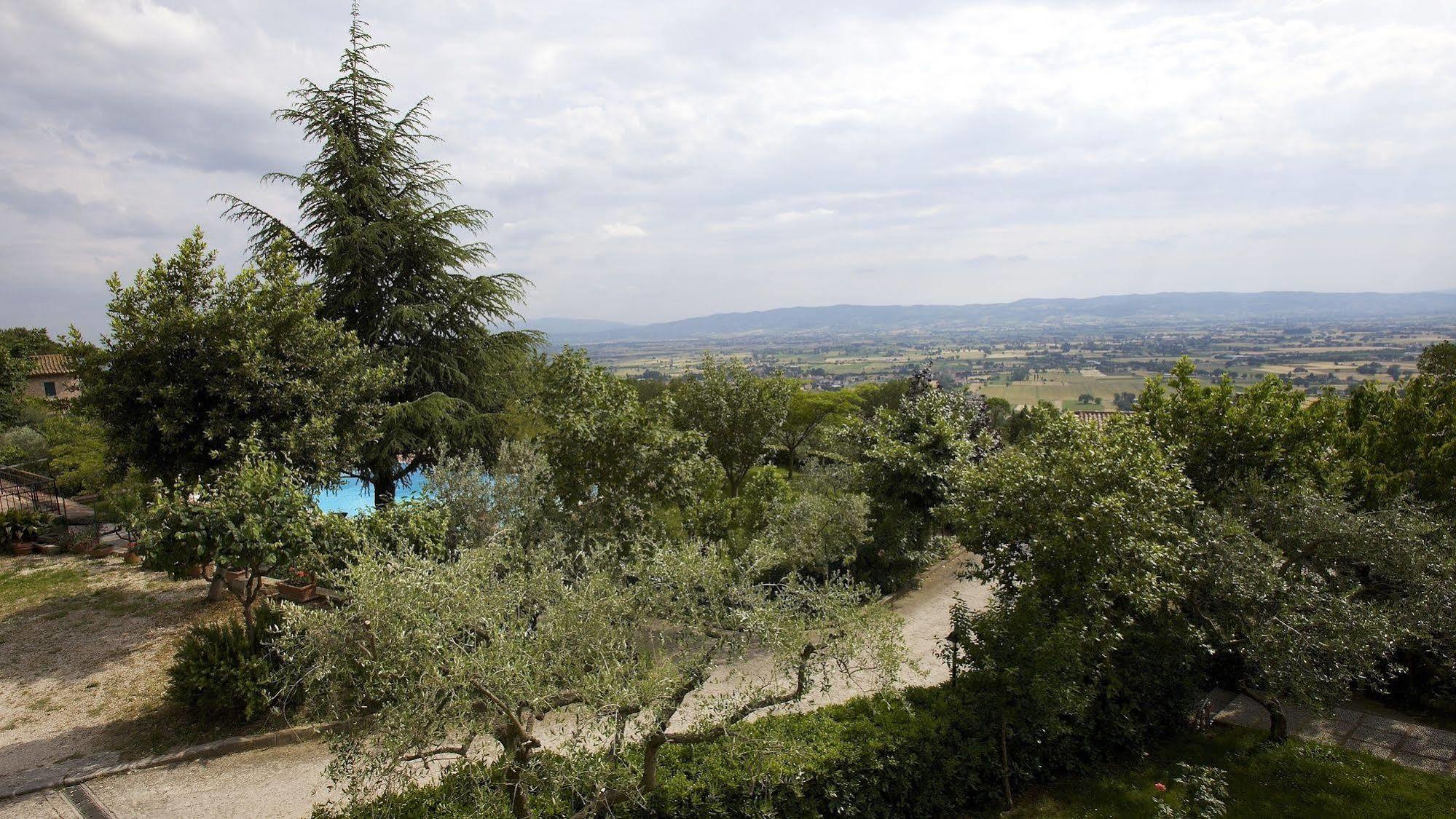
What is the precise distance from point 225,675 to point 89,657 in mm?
4153

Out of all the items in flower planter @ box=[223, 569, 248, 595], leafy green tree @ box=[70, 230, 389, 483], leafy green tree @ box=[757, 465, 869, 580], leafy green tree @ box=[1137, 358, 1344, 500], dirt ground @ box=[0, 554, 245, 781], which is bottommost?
dirt ground @ box=[0, 554, 245, 781]

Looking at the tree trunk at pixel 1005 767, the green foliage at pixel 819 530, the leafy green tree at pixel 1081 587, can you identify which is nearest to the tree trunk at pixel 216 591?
the green foliage at pixel 819 530

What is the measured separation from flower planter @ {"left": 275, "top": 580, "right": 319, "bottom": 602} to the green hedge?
23.3ft

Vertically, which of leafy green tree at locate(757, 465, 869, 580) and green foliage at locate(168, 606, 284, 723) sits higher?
leafy green tree at locate(757, 465, 869, 580)

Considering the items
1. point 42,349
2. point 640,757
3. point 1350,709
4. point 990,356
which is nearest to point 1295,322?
point 990,356

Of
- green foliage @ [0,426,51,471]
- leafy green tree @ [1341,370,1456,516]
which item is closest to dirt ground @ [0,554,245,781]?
green foliage @ [0,426,51,471]

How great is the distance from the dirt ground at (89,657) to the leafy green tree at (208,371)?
305 centimetres

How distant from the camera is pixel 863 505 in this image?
41.5 feet

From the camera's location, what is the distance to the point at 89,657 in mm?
11062

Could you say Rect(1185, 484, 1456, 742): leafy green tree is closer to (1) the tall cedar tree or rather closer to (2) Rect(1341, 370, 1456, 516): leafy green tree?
(2) Rect(1341, 370, 1456, 516): leafy green tree

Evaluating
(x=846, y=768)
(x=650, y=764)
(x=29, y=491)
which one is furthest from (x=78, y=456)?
(x=846, y=768)

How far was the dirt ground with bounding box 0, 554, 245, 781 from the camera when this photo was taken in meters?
A: 8.86

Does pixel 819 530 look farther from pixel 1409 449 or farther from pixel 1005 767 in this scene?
pixel 1409 449

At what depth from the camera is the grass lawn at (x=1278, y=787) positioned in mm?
7672
